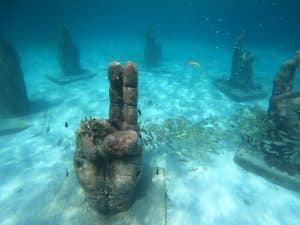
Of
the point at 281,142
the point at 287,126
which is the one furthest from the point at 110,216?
the point at 287,126

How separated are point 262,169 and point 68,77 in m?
14.8

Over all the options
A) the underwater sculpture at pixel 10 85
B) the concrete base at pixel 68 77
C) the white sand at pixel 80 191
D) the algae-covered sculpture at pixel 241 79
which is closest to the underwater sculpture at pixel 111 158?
the white sand at pixel 80 191

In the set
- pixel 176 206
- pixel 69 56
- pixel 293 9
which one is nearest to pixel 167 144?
pixel 176 206

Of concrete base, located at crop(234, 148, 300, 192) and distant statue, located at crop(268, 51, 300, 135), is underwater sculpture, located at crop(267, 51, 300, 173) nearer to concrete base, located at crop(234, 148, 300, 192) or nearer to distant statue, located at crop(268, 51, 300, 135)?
distant statue, located at crop(268, 51, 300, 135)

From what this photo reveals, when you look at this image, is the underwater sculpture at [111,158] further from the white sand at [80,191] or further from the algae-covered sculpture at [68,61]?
the algae-covered sculpture at [68,61]

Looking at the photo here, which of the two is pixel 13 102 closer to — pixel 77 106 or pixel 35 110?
pixel 35 110

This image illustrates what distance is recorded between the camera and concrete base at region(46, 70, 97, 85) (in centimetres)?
1885

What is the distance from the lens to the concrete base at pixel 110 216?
21.1ft

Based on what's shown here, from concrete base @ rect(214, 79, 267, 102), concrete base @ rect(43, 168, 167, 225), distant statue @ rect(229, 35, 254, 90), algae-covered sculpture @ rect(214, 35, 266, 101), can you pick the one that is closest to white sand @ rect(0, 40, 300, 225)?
concrete base @ rect(43, 168, 167, 225)

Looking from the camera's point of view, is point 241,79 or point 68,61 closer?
point 241,79

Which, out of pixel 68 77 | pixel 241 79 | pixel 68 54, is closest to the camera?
pixel 241 79

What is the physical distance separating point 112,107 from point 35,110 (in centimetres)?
909

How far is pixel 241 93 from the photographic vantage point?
53.5 feet

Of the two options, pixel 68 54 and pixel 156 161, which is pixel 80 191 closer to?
pixel 156 161
